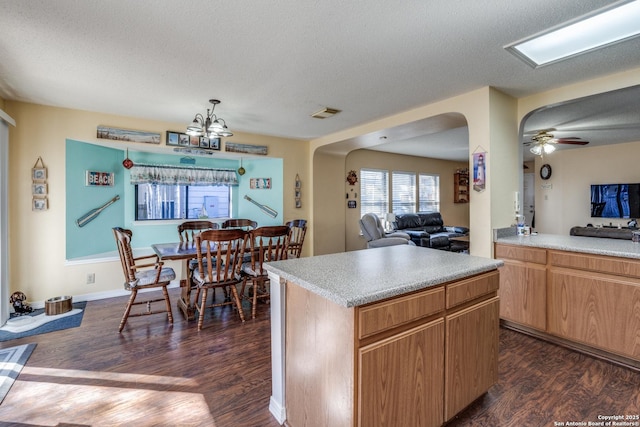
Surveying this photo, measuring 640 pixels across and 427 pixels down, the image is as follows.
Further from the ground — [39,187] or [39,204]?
[39,187]

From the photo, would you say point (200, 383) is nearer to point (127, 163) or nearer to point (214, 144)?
point (214, 144)

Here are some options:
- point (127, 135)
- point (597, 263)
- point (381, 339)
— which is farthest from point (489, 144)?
point (127, 135)

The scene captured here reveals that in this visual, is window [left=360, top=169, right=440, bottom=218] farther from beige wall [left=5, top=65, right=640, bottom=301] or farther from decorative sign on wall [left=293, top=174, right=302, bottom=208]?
beige wall [left=5, top=65, right=640, bottom=301]

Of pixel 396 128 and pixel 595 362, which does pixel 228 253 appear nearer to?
pixel 396 128

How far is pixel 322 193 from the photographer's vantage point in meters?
5.79

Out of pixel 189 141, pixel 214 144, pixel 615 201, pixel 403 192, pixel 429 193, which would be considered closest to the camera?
pixel 189 141

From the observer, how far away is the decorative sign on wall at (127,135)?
390cm

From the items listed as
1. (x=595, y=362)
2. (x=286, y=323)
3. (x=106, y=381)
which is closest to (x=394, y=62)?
(x=286, y=323)

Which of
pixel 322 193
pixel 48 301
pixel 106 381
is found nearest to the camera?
pixel 106 381

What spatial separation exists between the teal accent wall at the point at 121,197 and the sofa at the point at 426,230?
2.65 m

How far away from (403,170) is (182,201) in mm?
5192

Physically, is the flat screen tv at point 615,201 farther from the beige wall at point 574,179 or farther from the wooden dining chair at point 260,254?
the wooden dining chair at point 260,254

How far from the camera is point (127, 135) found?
4059mm

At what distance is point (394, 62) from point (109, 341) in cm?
360
